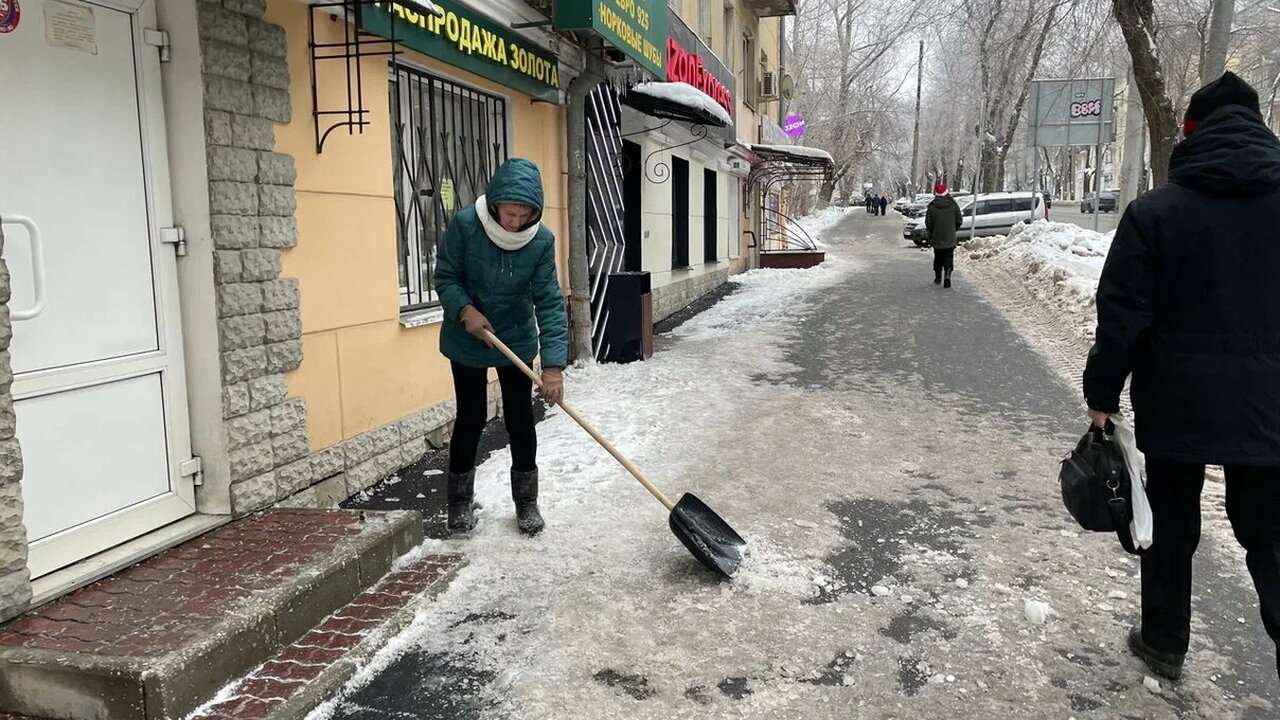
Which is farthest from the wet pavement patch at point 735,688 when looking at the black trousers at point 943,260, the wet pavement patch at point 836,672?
the black trousers at point 943,260

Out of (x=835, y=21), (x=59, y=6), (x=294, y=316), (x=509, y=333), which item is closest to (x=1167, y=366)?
A: (x=509, y=333)

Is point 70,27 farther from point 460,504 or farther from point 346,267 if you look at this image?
point 460,504

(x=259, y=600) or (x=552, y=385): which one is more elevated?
→ (x=552, y=385)

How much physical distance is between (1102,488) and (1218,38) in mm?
9478

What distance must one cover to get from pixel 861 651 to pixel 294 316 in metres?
2.88

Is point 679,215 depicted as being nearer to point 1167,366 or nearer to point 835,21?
point 1167,366

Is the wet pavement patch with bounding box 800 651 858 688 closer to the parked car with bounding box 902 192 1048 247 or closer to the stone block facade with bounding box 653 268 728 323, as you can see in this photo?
the stone block facade with bounding box 653 268 728 323

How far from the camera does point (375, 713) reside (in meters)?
2.83

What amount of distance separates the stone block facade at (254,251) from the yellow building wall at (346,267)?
4.2 inches

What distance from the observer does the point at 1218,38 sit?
995 centimetres

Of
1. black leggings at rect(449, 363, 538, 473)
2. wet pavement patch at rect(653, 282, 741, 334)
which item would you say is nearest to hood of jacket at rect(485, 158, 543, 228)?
black leggings at rect(449, 363, 538, 473)

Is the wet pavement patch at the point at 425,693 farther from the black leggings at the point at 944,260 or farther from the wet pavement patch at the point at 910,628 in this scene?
the black leggings at the point at 944,260

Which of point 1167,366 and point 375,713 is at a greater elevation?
point 1167,366

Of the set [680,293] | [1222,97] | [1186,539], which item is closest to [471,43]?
[1222,97]
